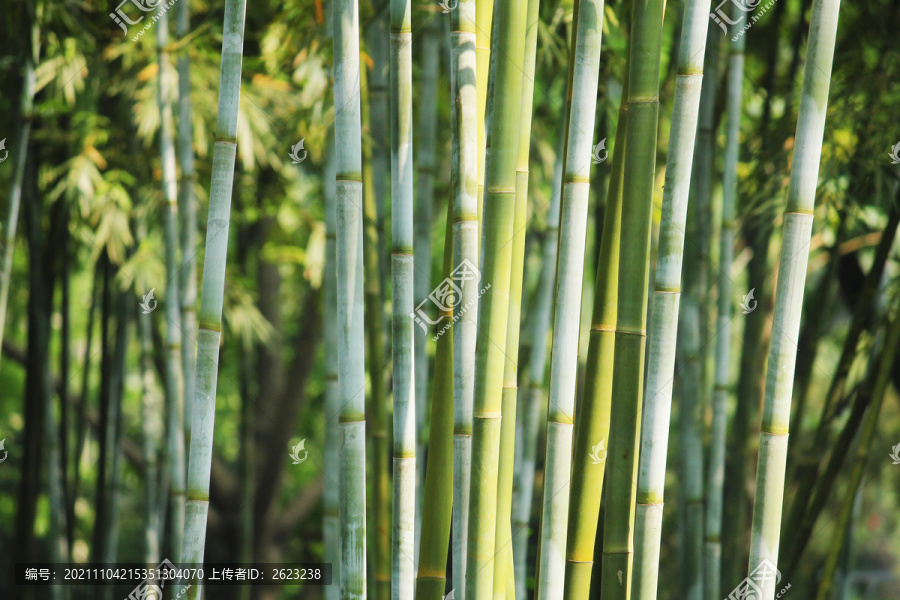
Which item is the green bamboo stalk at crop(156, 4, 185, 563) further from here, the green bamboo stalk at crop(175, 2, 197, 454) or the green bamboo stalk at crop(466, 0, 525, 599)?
the green bamboo stalk at crop(466, 0, 525, 599)

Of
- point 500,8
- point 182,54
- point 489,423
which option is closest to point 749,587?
point 489,423

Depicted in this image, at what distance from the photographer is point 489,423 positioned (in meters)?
0.76

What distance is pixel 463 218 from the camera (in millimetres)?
762

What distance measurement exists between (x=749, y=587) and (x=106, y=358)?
2136mm

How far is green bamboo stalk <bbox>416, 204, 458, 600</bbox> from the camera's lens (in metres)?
0.86

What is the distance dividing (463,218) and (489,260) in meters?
0.05

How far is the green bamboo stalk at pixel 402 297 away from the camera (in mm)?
807

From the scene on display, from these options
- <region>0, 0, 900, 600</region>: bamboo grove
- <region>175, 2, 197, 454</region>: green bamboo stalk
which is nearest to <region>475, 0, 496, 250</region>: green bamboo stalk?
<region>0, 0, 900, 600</region>: bamboo grove

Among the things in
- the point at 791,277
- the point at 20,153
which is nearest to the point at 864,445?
the point at 791,277

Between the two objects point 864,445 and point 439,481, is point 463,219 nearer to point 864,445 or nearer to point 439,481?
point 439,481

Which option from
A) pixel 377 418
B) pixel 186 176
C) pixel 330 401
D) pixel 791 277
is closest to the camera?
pixel 791 277

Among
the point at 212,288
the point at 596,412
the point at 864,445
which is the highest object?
the point at 212,288

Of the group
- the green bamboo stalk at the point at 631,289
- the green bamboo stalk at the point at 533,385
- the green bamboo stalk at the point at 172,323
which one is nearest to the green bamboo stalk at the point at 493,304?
the green bamboo stalk at the point at 631,289

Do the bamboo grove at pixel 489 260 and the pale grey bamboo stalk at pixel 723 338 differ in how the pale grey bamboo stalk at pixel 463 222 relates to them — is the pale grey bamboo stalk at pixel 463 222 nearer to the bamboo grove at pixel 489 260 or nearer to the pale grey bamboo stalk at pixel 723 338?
Result: the bamboo grove at pixel 489 260
